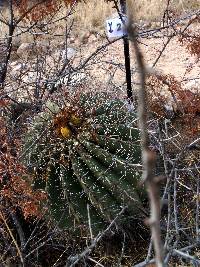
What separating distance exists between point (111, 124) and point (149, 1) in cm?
645

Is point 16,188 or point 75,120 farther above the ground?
point 75,120

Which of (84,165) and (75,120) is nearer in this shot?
(84,165)

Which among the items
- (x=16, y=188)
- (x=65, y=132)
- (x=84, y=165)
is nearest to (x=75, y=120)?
(x=65, y=132)

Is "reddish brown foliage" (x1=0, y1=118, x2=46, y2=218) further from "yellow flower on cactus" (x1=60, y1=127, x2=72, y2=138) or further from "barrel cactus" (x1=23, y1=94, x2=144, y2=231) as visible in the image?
"yellow flower on cactus" (x1=60, y1=127, x2=72, y2=138)

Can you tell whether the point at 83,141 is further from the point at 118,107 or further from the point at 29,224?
the point at 29,224

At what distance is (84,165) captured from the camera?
230cm

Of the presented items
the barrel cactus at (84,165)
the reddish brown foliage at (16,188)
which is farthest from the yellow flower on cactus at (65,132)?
the reddish brown foliage at (16,188)

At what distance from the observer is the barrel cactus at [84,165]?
7.47 feet

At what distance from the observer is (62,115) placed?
2416 mm

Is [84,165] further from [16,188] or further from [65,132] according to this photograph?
[16,188]

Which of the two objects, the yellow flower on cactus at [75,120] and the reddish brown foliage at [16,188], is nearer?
the reddish brown foliage at [16,188]

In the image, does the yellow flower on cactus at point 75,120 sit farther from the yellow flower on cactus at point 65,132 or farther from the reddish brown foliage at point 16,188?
the reddish brown foliage at point 16,188

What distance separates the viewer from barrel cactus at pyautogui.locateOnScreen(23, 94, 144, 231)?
2.28 m

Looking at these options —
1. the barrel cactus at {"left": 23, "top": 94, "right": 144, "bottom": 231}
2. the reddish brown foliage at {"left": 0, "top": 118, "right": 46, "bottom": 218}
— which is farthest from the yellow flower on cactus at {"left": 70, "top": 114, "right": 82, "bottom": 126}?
→ the reddish brown foliage at {"left": 0, "top": 118, "right": 46, "bottom": 218}
